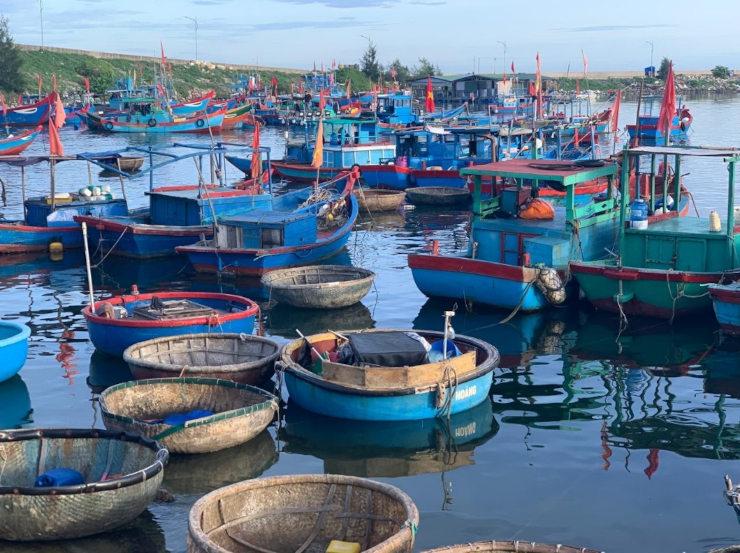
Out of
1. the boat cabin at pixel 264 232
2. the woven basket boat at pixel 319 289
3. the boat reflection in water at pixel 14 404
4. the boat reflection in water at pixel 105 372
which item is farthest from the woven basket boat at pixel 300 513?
the boat cabin at pixel 264 232

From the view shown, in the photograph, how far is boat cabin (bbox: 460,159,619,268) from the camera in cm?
1953

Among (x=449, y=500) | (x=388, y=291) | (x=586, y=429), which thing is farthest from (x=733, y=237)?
(x=449, y=500)

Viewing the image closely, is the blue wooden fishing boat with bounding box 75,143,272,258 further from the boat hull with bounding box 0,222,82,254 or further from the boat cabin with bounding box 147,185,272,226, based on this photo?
the boat hull with bounding box 0,222,82,254

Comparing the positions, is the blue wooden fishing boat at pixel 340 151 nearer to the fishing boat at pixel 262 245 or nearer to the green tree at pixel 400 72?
the fishing boat at pixel 262 245

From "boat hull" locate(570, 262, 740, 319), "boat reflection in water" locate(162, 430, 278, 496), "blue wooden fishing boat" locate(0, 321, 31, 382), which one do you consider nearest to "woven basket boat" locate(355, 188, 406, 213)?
"boat hull" locate(570, 262, 740, 319)

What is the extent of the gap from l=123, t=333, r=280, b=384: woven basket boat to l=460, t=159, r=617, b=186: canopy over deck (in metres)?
6.74

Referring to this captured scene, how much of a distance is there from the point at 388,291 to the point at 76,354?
7521 millimetres

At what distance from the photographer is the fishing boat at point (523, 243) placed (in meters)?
19.3

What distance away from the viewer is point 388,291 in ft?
74.6

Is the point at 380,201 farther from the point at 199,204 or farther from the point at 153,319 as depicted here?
the point at 153,319

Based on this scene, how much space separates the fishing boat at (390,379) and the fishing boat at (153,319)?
2278 mm

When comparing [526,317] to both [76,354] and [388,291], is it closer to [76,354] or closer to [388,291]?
[388,291]

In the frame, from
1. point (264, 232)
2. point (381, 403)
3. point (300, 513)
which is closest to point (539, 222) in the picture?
point (264, 232)

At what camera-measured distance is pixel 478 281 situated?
1977 cm
